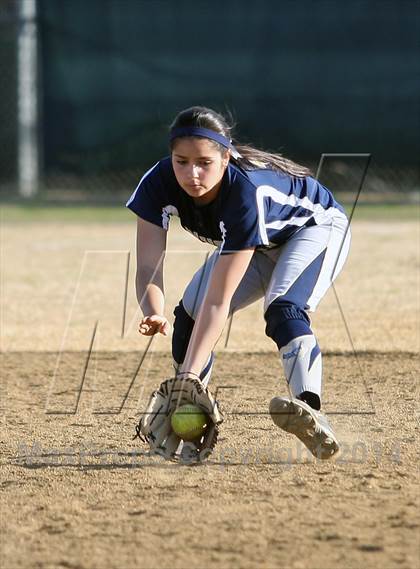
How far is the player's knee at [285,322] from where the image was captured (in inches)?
136

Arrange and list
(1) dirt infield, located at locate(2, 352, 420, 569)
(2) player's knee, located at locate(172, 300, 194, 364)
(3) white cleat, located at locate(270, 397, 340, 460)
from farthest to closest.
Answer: (2) player's knee, located at locate(172, 300, 194, 364) < (3) white cleat, located at locate(270, 397, 340, 460) < (1) dirt infield, located at locate(2, 352, 420, 569)

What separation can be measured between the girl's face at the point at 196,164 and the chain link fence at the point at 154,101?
29.7 ft

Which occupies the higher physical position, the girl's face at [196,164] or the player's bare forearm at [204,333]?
the girl's face at [196,164]

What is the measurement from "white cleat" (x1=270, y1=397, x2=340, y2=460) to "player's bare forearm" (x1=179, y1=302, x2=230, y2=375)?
0.28m

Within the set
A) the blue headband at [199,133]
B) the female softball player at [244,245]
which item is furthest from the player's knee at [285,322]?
the blue headband at [199,133]

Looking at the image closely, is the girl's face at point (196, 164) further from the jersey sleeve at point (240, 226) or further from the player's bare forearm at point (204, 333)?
the player's bare forearm at point (204, 333)

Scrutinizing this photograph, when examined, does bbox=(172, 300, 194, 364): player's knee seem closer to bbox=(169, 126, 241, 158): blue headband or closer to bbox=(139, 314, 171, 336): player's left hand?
bbox=(139, 314, 171, 336): player's left hand

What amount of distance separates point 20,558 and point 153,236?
50.9 inches

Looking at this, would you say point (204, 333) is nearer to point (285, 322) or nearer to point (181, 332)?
point (285, 322)

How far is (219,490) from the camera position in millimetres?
3205

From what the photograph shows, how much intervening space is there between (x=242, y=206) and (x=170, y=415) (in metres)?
0.73

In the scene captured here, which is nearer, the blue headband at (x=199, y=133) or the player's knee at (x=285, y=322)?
the blue headband at (x=199, y=133)

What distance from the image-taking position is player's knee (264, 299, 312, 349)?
346 centimetres

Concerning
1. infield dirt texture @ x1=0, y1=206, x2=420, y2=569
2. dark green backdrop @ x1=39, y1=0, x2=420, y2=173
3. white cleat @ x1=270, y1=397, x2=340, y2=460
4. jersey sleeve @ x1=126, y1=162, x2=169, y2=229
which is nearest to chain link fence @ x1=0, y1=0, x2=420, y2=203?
dark green backdrop @ x1=39, y1=0, x2=420, y2=173
